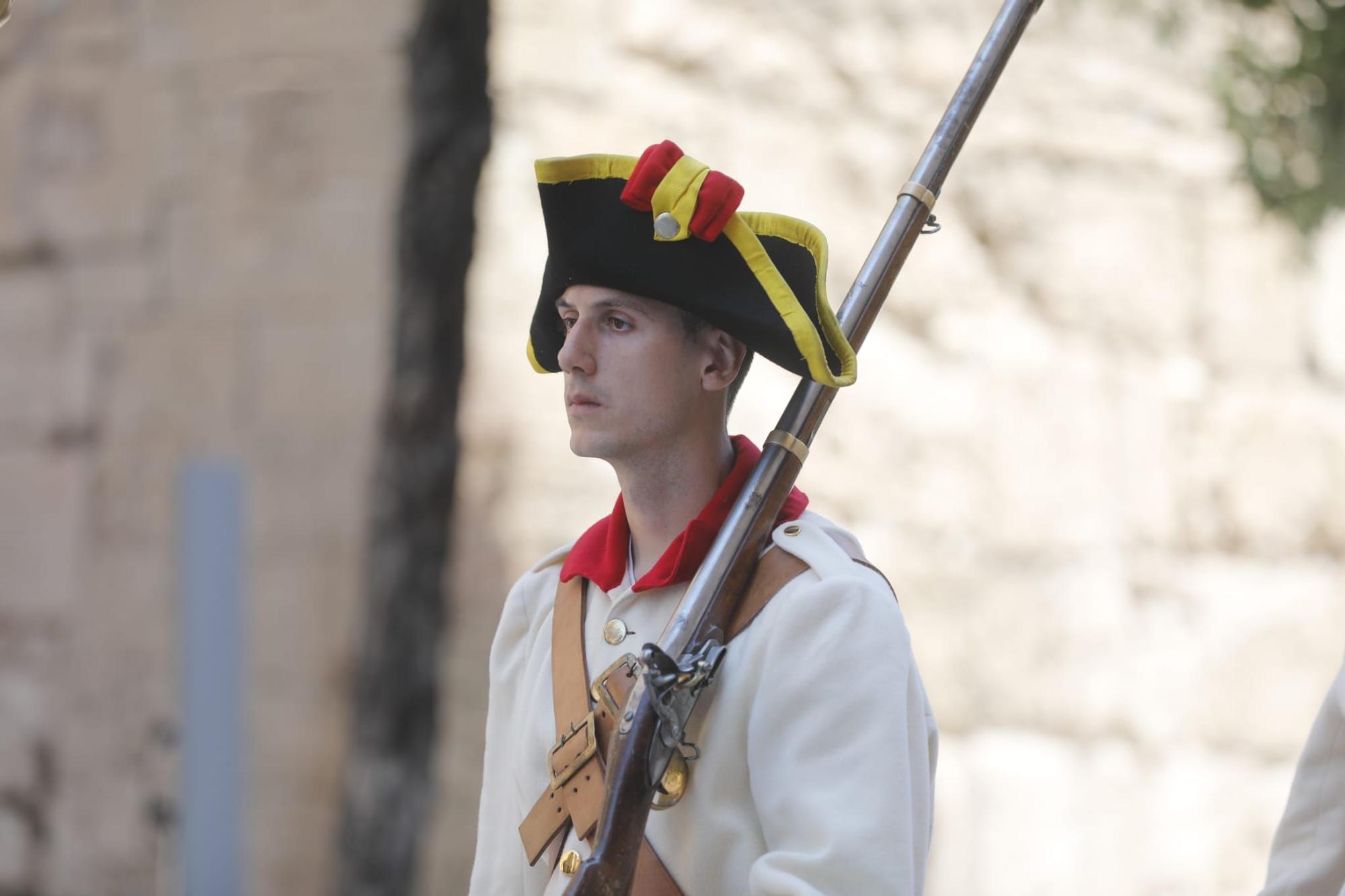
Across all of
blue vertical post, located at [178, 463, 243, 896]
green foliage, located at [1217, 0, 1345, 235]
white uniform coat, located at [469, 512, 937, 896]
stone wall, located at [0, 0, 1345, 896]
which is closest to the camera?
white uniform coat, located at [469, 512, 937, 896]

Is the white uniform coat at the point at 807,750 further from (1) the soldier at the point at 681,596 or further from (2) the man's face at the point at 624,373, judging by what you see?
(2) the man's face at the point at 624,373

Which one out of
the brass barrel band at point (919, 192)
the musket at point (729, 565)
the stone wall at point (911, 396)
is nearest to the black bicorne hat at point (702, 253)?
the musket at point (729, 565)

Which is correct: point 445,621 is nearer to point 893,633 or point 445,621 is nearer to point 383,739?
point 383,739

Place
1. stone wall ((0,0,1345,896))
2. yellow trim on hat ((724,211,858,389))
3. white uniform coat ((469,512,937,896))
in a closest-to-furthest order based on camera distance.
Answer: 1. white uniform coat ((469,512,937,896))
2. yellow trim on hat ((724,211,858,389))
3. stone wall ((0,0,1345,896))

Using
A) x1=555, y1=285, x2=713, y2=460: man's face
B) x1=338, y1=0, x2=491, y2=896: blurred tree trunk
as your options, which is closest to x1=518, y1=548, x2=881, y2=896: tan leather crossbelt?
x1=555, y1=285, x2=713, y2=460: man's face

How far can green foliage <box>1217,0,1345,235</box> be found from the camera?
503 cm

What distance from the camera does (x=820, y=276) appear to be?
219 centimetres

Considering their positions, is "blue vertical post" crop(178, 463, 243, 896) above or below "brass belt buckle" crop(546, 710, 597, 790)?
below

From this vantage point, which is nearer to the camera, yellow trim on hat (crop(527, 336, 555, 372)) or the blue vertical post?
yellow trim on hat (crop(527, 336, 555, 372))

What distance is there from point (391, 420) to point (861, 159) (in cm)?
223

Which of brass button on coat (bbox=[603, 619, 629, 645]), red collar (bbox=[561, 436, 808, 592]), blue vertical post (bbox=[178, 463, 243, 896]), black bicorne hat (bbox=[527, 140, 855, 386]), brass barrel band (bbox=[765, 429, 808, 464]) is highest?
black bicorne hat (bbox=[527, 140, 855, 386])

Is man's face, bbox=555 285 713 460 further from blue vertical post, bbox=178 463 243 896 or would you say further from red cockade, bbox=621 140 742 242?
blue vertical post, bbox=178 463 243 896

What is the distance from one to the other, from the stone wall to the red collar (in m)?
3.05

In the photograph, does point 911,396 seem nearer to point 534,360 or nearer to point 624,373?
point 534,360
